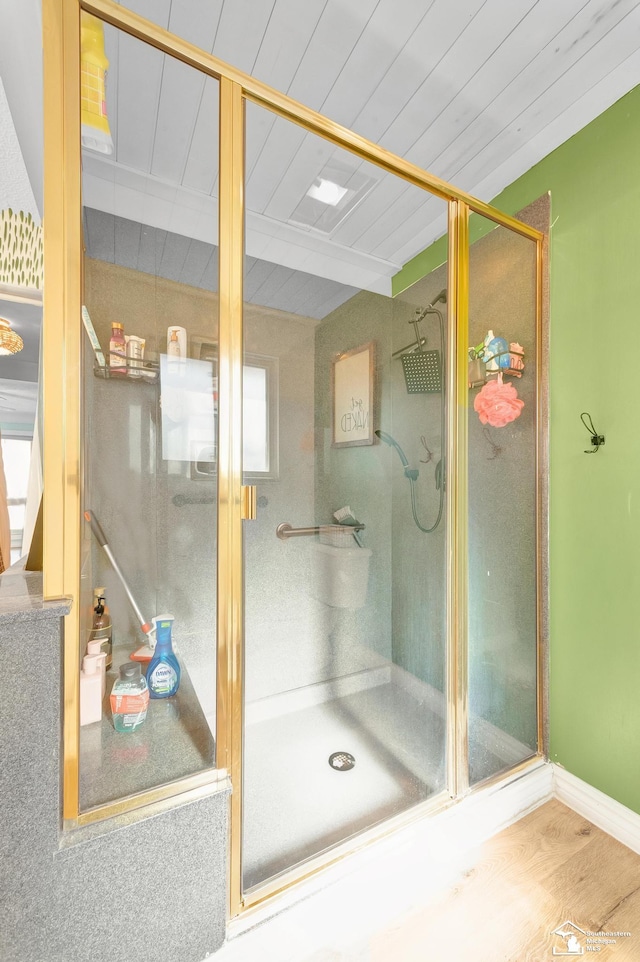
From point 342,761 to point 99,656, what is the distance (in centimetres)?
90

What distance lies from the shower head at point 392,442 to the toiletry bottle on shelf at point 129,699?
3.32 feet

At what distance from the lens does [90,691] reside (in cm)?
92

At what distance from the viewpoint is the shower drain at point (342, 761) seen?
4.50ft

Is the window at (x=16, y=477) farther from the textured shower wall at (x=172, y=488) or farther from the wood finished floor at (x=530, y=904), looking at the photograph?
the wood finished floor at (x=530, y=904)

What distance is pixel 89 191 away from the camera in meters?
0.90

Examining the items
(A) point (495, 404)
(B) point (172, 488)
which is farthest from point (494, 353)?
(B) point (172, 488)

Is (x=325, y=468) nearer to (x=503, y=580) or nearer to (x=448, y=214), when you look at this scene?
(x=503, y=580)

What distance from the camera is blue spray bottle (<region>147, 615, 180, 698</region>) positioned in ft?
3.35

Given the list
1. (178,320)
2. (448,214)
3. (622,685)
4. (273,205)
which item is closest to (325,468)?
(178,320)

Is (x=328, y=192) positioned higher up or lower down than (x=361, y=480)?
higher up

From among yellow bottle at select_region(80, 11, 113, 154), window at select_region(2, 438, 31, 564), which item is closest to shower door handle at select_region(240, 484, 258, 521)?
yellow bottle at select_region(80, 11, 113, 154)

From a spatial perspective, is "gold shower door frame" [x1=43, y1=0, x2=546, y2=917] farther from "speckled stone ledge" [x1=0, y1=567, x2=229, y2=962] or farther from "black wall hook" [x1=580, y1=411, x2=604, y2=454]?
→ "black wall hook" [x1=580, y1=411, x2=604, y2=454]

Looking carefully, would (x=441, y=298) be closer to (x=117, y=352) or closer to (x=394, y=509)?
(x=394, y=509)

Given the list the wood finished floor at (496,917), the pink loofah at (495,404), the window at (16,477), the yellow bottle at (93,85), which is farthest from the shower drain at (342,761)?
the window at (16,477)
